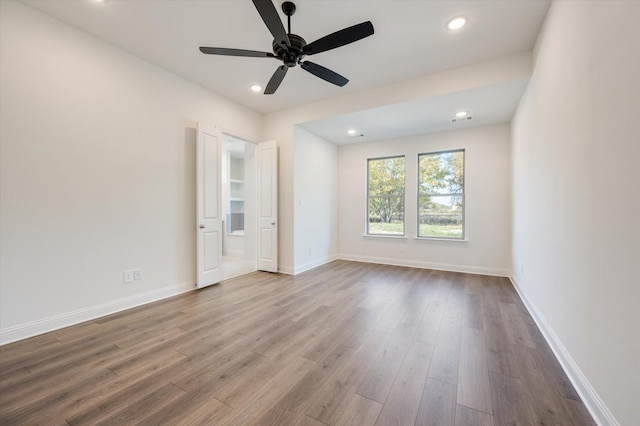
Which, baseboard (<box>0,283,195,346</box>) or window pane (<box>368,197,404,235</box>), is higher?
window pane (<box>368,197,404,235</box>)

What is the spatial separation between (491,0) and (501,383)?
3.02m

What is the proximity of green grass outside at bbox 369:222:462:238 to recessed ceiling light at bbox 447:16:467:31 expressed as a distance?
3425 mm

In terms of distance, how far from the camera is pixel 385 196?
5621 mm

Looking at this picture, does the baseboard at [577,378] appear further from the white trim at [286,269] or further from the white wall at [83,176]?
the white wall at [83,176]

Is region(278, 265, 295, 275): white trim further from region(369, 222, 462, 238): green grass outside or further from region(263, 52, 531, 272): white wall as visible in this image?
region(369, 222, 462, 238): green grass outside

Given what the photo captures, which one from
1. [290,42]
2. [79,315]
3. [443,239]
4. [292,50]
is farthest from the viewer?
[443,239]

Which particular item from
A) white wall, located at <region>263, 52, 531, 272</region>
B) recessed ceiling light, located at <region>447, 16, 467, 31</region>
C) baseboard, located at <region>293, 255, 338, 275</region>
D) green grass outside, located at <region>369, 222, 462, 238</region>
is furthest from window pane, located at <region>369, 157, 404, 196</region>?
recessed ceiling light, located at <region>447, 16, 467, 31</region>

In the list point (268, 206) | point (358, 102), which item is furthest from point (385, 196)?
point (268, 206)

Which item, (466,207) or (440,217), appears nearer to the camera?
(466,207)

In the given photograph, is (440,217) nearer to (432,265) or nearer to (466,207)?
(466,207)

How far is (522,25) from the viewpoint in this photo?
2.51 metres

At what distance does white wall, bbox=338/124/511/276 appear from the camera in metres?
4.50

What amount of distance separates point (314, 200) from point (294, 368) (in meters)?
3.64

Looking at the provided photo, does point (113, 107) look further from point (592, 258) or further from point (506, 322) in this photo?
point (506, 322)
